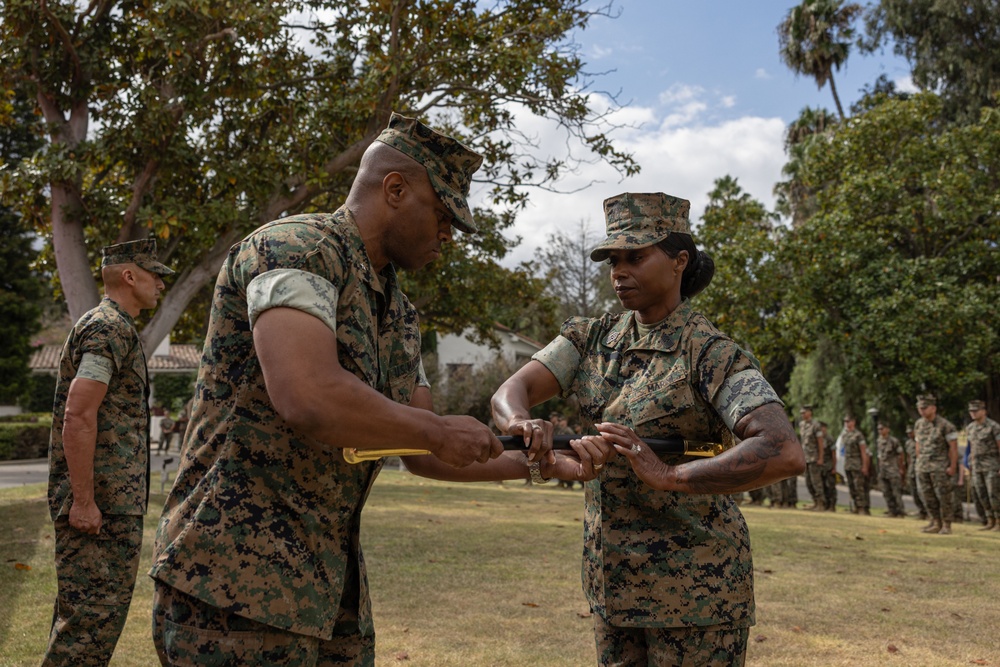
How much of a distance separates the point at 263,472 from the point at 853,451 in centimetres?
2085

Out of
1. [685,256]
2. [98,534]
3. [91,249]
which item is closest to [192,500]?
[685,256]

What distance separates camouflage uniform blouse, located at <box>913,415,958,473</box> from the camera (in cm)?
1597

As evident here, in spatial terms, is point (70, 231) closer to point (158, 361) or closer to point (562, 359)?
point (562, 359)

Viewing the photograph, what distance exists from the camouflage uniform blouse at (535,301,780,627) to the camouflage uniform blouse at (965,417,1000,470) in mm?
15374

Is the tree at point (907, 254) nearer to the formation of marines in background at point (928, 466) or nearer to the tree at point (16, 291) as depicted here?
the formation of marines in background at point (928, 466)

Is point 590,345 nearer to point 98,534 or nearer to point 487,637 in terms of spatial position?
point 98,534

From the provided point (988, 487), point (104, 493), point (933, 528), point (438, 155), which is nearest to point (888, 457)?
point (988, 487)

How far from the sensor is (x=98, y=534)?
4215 millimetres

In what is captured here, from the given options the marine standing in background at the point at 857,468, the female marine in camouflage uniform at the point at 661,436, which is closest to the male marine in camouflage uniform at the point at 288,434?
the female marine in camouflage uniform at the point at 661,436

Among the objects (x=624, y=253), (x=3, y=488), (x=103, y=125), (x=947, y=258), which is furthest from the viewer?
(x=947, y=258)

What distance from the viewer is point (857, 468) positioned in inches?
804

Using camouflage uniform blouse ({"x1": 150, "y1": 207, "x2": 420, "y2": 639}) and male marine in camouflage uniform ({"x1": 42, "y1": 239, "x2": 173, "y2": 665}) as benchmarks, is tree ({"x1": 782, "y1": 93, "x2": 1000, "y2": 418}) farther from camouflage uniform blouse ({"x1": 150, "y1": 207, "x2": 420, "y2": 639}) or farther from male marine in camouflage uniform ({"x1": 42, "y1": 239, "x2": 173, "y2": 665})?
camouflage uniform blouse ({"x1": 150, "y1": 207, "x2": 420, "y2": 639})

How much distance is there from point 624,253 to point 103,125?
383 inches

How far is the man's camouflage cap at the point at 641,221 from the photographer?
10.1ft
